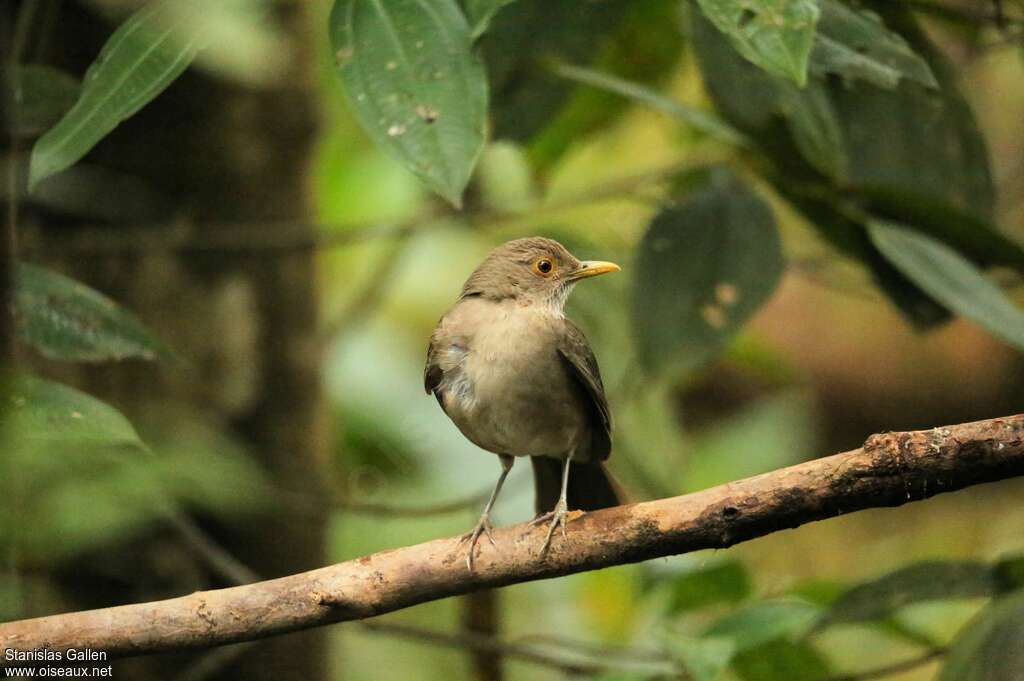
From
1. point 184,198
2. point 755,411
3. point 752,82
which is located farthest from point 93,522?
point 755,411

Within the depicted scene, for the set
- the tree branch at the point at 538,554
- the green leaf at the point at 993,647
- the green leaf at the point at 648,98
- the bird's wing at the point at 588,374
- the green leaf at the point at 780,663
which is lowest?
the green leaf at the point at 780,663

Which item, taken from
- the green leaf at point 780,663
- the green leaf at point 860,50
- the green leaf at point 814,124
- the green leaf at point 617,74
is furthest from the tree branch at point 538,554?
the green leaf at point 617,74

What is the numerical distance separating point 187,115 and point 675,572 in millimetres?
2493

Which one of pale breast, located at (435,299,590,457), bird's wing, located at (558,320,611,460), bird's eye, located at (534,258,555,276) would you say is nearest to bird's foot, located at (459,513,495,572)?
pale breast, located at (435,299,590,457)

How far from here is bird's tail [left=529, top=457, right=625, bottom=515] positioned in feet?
13.3

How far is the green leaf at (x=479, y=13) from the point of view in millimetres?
2506

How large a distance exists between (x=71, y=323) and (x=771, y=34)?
1916 millimetres

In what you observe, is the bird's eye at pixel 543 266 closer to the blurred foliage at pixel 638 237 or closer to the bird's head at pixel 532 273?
the bird's head at pixel 532 273

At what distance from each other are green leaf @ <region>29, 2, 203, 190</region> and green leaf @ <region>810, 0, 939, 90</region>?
1.48 meters

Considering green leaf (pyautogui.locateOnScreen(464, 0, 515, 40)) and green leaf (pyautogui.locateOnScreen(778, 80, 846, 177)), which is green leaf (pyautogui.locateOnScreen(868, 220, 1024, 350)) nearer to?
green leaf (pyautogui.locateOnScreen(778, 80, 846, 177))

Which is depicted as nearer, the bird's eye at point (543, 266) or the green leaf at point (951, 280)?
the green leaf at point (951, 280)

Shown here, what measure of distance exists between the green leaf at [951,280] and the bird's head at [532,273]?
3.14 ft

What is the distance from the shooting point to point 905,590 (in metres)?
3.26

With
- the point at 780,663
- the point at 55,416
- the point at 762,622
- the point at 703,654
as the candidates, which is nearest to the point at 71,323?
the point at 55,416
